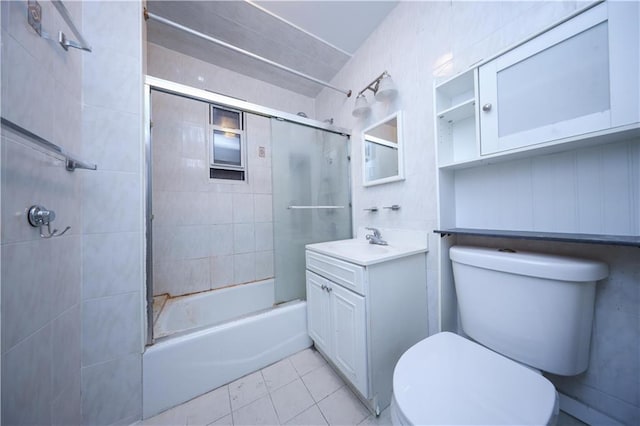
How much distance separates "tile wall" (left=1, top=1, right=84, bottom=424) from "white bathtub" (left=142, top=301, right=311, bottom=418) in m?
0.27

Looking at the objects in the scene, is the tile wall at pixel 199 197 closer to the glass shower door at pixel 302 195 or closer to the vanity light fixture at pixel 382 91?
the glass shower door at pixel 302 195

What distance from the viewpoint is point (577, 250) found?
0.75 meters

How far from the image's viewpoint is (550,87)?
686 mm

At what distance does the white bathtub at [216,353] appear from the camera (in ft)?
3.29

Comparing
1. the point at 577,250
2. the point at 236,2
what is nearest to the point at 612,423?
the point at 577,250

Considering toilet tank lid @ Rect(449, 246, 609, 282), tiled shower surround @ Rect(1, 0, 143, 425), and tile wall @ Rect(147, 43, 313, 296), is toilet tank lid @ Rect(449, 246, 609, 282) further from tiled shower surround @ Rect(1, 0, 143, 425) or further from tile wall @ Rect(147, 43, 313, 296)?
tile wall @ Rect(147, 43, 313, 296)

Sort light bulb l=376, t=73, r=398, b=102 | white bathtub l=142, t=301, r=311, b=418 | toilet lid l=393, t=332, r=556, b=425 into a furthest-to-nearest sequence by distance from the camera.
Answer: light bulb l=376, t=73, r=398, b=102 < white bathtub l=142, t=301, r=311, b=418 < toilet lid l=393, t=332, r=556, b=425

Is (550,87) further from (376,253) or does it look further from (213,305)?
(213,305)

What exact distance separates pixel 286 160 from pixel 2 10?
1.19 meters

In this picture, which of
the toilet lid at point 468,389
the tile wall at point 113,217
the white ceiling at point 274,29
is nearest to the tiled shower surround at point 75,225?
the tile wall at point 113,217

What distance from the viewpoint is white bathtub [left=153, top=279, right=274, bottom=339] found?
4.99 ft

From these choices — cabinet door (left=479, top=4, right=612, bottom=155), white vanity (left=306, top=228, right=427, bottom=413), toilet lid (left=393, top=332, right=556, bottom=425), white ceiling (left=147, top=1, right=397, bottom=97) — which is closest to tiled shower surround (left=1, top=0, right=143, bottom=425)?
white ceiling (left=147, top=1, right=397, bottom=97)

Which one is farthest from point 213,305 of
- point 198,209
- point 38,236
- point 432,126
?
point 432,126

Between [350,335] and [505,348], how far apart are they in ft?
2.04
